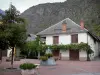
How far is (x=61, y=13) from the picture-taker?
315 feet

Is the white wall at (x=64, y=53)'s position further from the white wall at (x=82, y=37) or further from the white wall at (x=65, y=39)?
the white wall at (x=82, y=37)

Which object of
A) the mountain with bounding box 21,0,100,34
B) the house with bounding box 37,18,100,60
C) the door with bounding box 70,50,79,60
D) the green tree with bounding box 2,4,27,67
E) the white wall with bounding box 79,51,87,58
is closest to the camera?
the green tree with bounding box 2,4,27,67

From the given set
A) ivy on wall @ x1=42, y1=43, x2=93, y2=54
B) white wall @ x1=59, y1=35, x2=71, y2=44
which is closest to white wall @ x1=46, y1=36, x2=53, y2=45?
ivy on wall @ x1=42, y1=43, x2=93, y2=54

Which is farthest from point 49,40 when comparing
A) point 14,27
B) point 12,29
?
point 12,29

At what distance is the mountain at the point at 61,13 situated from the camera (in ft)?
274

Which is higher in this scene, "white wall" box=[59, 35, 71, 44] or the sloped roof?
the sloped roof

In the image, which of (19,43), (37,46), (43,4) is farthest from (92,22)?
(19,43)

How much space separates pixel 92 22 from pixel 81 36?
4310 centimetres

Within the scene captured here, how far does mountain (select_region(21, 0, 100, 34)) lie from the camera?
274 ft

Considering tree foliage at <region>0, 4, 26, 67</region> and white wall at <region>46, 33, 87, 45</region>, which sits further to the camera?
white wall at <region>46, 33, 87, 45</region>

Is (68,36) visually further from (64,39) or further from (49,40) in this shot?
(49,40)

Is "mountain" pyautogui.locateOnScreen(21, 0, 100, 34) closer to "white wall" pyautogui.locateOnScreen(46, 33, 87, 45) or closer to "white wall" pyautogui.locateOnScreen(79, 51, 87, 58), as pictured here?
"white wall" pyautogui.locateOnScreen(46, 33, 87, 45)

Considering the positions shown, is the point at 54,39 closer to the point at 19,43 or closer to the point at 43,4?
the point at 19,43

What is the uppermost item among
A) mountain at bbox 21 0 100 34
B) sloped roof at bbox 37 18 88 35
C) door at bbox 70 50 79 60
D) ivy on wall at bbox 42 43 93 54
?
mountain at bbox 21 0 100 34
